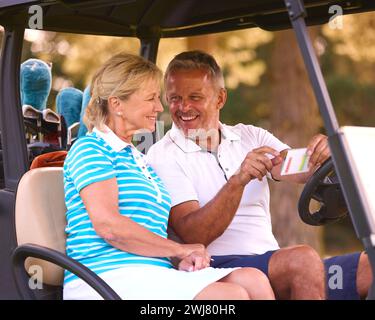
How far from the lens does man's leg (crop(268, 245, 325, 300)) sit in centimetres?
262

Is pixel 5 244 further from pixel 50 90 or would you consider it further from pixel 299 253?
pixel 299 253

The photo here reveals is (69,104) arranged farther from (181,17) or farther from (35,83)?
(181,17)

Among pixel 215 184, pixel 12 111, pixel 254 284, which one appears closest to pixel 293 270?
pixel 254 284

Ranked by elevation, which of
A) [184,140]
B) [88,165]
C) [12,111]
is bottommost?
[88,165]

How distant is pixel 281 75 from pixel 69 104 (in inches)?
213

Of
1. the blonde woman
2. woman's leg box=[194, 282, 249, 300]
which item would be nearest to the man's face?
the blonde woman

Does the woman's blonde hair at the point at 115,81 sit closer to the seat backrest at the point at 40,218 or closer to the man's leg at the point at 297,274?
the seat backrest at the point at 40,218

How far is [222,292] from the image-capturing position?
8.01 ft

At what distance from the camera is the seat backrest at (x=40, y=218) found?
9.05 ft

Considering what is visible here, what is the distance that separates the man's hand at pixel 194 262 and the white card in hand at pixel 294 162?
15.5 inches

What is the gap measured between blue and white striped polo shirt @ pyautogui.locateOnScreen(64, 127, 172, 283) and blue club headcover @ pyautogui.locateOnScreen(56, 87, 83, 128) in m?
0.73

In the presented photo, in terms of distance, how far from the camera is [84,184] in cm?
260

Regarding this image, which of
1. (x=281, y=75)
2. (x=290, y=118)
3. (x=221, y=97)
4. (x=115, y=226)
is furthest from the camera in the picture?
(x=281, y=75)
